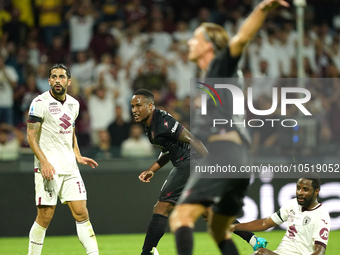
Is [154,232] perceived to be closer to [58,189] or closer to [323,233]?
[58,189]

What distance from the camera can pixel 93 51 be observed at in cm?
1178

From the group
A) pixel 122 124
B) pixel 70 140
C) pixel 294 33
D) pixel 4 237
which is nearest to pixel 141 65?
pixel 122 124

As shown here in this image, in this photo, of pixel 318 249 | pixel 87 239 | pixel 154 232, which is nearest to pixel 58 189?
pixel 87 239

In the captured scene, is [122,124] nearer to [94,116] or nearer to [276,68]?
[94,116]

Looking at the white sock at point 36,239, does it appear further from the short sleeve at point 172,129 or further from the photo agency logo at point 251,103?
the photo agency logo at point 251,103

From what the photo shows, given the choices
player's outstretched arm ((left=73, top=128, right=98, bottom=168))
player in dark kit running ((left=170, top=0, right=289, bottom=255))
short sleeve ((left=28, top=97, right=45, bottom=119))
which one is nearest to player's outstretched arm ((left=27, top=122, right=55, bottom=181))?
short sleeve ((left=28, top=97, right=45, bottom=119))

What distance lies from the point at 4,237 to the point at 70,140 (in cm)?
375

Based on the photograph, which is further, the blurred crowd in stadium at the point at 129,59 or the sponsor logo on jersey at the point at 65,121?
the blurred crowd in stadium at the point at 129,59

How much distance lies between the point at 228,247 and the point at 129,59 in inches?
312

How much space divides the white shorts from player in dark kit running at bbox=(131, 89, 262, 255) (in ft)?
2.37

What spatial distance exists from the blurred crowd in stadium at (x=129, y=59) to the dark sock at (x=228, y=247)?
491 centimetres

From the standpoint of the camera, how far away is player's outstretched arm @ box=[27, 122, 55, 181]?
5344mm

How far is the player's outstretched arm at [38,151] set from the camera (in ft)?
17.5

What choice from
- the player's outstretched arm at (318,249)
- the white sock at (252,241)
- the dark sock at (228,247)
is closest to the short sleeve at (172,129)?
the white sock at (252,241)
